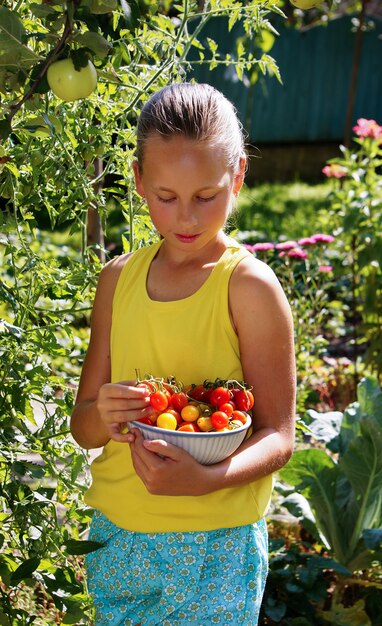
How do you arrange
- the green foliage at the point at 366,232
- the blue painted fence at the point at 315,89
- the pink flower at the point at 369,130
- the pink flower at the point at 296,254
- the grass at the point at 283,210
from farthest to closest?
the blue painted fence at the point at 315,89
the grass at the point at 283,210
the pink flower at the point at 369,130
the green foliage at the point at 366,232
the pink flower at the point at 296,254

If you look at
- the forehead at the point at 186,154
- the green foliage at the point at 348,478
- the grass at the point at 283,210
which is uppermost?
the forehead at the point at 186,154

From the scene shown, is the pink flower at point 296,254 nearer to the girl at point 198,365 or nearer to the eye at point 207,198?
the girl at point 198,365

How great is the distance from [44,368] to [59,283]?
0.22m

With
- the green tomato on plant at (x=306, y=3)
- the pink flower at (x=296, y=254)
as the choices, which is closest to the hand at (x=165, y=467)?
the green tomato on plant at (x=306, y=3)

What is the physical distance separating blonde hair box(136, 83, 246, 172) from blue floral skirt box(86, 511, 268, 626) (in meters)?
0.65

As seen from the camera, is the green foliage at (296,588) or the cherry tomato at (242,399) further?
the green foliage at (296,588)

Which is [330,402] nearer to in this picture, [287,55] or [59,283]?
[59,283]

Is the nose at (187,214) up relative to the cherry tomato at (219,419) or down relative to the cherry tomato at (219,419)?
up

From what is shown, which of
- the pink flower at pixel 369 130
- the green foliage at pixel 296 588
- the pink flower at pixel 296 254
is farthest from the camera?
the pink flower at pixel 369 130

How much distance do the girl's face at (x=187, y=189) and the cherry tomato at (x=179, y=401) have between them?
0.29 metres

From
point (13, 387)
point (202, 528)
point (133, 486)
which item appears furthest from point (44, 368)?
point (202, 528)

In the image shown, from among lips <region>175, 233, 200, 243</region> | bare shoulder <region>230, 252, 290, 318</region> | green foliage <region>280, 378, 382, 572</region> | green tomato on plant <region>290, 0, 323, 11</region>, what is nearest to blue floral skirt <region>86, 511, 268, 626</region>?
bare shoulder <region>230, 252, 290, 318</region>

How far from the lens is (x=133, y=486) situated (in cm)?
174

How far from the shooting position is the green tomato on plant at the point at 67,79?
1487 mm
